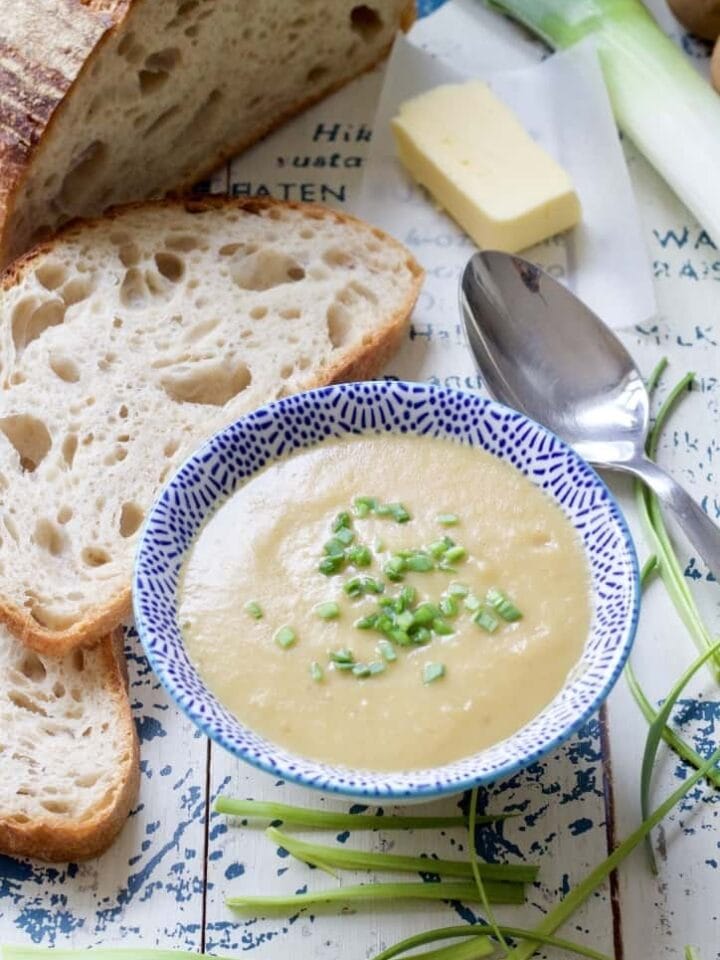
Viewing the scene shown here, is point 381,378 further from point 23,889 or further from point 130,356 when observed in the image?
point 23,889

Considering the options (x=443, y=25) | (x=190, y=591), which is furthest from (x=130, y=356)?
(x=443, y=25)

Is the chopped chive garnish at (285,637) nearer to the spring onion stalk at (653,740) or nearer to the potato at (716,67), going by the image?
the spring onion stalk at (653,740)

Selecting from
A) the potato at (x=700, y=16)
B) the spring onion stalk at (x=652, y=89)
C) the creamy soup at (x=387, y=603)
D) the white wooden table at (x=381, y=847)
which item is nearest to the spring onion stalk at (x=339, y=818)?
the white wooden table at (x=381, y=847)

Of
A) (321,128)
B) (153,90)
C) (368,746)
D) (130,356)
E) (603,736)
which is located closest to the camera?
(368,746)

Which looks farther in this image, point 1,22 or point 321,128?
point 321,128

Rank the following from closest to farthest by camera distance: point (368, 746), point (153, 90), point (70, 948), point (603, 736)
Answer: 1. point (368, 746)
2. point (70, 948)
3. point (603, 736)
4. point (153, 90)

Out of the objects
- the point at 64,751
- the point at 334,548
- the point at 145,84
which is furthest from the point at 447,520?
the point at 145,84

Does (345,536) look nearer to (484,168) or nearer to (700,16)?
(484,168)

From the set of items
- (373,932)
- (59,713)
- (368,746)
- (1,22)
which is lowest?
(373,932)
